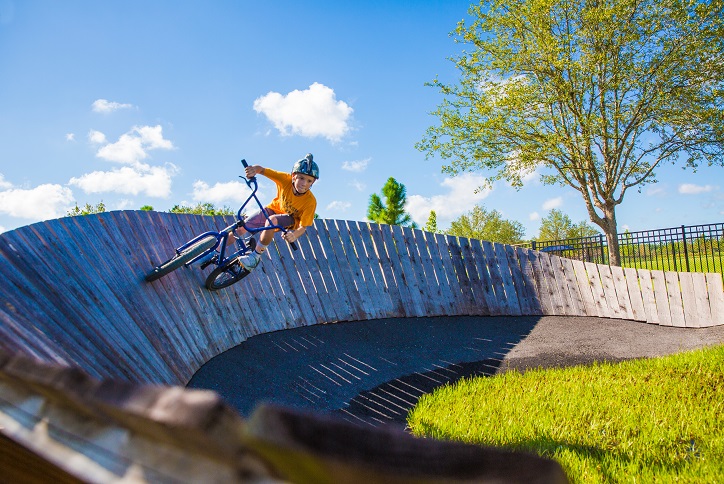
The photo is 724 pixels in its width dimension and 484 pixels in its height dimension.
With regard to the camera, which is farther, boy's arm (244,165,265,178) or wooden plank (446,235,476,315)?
wooden plank (446,235,476,315)

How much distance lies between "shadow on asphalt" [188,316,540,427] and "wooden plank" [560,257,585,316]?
1235mm

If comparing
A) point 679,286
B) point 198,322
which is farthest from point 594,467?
point 679,286

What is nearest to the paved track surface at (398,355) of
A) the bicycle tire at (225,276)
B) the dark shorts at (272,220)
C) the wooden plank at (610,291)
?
the wooden plank at (610,291)

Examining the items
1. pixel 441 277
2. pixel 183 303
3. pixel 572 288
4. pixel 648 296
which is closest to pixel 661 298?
pixel 648 296

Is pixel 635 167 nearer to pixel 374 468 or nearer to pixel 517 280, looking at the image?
pixel 517 280

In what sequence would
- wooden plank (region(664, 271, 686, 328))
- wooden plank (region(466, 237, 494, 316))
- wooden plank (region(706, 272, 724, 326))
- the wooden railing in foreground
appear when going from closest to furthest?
the wooden railing in foreground
wooden plank (region(706, 272, 724, 326))
wooden plank (region(664, 271, 686, 328))
wooden plank (region(466, 237, 494, 316))

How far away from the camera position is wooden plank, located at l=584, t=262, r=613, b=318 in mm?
10062

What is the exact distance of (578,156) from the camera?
60.5 ft

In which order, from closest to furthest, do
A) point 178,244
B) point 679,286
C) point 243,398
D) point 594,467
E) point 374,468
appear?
1. point 374,468
2. point 594,467
3. point 243,398
4. point 178,244
5. point 679,286

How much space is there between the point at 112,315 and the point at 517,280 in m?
8.60

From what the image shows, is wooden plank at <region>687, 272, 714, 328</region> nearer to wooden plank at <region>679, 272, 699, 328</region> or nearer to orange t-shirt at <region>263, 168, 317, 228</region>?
wooden plank at <region>679, 272, 699, 328</region>

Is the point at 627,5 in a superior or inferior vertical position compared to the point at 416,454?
superior

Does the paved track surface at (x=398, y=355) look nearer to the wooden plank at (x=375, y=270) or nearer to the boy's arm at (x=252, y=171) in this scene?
the wooden plank at (x=375, y=270)

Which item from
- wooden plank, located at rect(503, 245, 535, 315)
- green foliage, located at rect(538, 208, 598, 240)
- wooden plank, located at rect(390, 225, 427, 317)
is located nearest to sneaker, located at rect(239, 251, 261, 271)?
wooden plank, located at rect(390, 225, 427, 317)
